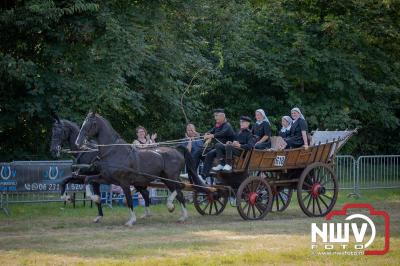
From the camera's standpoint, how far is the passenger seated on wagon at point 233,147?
53.7 feet

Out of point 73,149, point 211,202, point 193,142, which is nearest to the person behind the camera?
point 73,149

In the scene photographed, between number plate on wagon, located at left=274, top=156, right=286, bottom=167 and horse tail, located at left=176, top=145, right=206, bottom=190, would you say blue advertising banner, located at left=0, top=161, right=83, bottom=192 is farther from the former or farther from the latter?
number plate on wagon, located at left=274, top=156, right=286, bottom=167

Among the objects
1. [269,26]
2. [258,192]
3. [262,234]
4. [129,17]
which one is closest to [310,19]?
[269,26]

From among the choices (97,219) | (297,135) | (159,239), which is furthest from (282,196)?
(159,239)

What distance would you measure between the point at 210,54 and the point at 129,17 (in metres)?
5.41

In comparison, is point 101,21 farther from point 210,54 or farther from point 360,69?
point 360,69

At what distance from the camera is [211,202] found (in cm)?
1784

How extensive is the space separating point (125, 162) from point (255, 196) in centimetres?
278

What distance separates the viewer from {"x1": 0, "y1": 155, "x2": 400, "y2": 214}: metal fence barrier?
18125 mm

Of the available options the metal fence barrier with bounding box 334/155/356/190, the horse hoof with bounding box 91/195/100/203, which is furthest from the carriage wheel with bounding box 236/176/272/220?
the metal fence barrier with bounding box 334/155/356/190

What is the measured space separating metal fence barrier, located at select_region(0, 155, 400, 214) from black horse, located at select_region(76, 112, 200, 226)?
103 inches

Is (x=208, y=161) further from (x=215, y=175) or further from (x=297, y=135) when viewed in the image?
(x=297, y=135)

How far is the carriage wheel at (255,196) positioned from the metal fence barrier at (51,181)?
4006mm

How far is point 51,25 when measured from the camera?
21.5 meters
